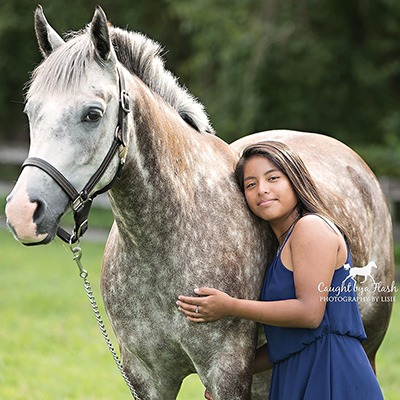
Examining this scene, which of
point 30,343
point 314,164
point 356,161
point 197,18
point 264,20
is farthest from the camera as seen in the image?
point 197,18

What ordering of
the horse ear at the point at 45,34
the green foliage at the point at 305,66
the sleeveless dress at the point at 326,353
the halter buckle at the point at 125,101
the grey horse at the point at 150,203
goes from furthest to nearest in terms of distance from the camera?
the green foliage at the point at 305,66
the sleeveless dress at the point at 326,353
the horse ear at the point at 45,34
the halter buckle at the point at 125,101
the grey horse at the point at 150,203

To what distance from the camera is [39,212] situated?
6.47 feet

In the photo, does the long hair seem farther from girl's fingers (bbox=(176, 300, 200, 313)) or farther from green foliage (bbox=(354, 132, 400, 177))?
green foliage (bbox=(354, 132, 400, 177))

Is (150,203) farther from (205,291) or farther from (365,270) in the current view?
(365,270)

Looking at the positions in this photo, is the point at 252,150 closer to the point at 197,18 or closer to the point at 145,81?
the point at 145,81

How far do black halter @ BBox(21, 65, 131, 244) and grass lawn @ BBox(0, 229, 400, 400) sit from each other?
Answer: 209 millimetres

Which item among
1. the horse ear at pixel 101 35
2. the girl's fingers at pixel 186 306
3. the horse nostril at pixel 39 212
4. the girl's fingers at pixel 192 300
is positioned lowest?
the girl's fingers at pixel 186 306

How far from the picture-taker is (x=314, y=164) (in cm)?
350

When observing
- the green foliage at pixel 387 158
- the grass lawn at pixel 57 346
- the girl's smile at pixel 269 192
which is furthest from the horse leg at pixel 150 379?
the green foliage at pixel 387 158

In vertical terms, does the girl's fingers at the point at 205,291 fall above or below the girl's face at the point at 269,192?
below

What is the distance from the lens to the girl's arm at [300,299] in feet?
7.93

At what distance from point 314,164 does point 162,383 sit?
1581 millimetres

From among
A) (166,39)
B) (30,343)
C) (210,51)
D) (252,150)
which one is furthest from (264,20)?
(252,150)

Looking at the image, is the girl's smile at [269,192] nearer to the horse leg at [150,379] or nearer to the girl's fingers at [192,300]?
the girl's fingers at [192,300]
